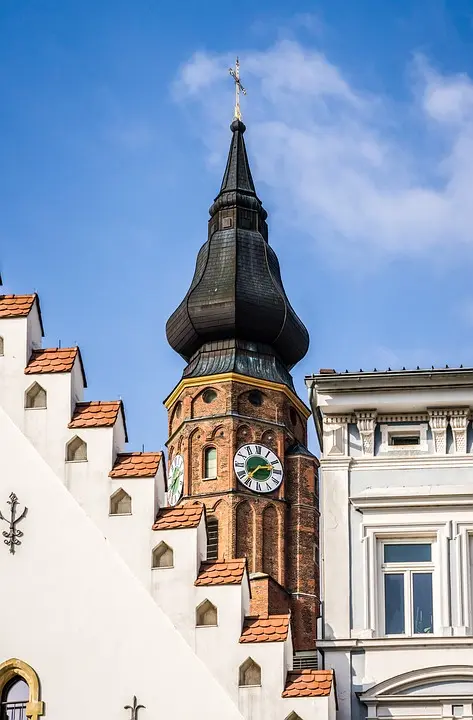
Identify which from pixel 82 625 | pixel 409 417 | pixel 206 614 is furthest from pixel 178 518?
pixel 409 417

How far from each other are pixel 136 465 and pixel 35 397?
1.77m

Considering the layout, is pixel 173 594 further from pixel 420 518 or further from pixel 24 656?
pixel 420 518

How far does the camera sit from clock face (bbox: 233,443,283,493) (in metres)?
77.7

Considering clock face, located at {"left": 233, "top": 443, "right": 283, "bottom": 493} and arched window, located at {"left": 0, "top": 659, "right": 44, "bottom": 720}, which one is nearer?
arched window, located at {"left": 0, "top": 659, "right": 44, "bottom": 720}

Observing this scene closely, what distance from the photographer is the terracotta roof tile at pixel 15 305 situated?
81.5 feet

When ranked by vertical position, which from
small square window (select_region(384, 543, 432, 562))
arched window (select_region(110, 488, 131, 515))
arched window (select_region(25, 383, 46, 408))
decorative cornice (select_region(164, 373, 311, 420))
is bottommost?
small square window (select_region(384, 543, 432, 562))

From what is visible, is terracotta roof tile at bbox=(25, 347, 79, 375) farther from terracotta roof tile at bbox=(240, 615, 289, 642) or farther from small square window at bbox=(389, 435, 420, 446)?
small square window at bbox=(389, 435, 420, 446)

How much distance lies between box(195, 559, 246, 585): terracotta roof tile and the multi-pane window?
2495 millimetres

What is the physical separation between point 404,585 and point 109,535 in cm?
428

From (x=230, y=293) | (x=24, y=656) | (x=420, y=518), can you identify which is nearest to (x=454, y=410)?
(x=420, y=518)

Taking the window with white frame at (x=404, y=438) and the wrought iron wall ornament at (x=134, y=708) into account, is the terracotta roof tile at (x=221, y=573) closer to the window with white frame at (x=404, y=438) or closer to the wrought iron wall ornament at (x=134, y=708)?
the wrought iron wall ornament at (x=134, y=708)

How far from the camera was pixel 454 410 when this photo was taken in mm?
25562

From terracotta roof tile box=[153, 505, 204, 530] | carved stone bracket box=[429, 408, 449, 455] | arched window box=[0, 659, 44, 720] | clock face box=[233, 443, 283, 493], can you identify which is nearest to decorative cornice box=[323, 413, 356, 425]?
carved stone bracket box=[429, 408, 449, 455]

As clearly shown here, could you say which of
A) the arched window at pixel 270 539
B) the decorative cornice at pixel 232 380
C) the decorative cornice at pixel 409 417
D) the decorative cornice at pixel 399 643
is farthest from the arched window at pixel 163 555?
the decorative cornice at pixel 232 380
